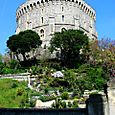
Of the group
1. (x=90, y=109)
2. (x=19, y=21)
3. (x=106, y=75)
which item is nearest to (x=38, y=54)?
(x=19, y=21)

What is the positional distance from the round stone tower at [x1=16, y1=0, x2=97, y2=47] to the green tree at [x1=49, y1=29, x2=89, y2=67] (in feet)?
30.6

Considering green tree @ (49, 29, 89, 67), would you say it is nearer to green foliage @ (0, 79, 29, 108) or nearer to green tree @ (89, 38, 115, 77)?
green tree @ (89, 38, 115, 77)

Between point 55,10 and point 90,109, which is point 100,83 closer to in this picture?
→ point 55,10

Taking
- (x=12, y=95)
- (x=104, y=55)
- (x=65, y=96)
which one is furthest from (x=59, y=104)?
(x=104, y=55)

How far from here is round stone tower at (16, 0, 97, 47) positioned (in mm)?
73188

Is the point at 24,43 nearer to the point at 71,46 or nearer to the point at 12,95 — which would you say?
the point at 71,46

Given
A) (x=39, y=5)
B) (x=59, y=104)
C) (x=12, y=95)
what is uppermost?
(x=39, y=5)

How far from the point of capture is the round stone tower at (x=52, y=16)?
2881 inches

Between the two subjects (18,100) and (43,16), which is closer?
(18,100)

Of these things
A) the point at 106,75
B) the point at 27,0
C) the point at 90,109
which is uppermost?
the point at 27,0

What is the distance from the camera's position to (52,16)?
7356 cm

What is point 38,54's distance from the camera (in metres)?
68.0

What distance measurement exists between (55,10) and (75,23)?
4.93 meters

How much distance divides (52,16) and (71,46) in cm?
1543
